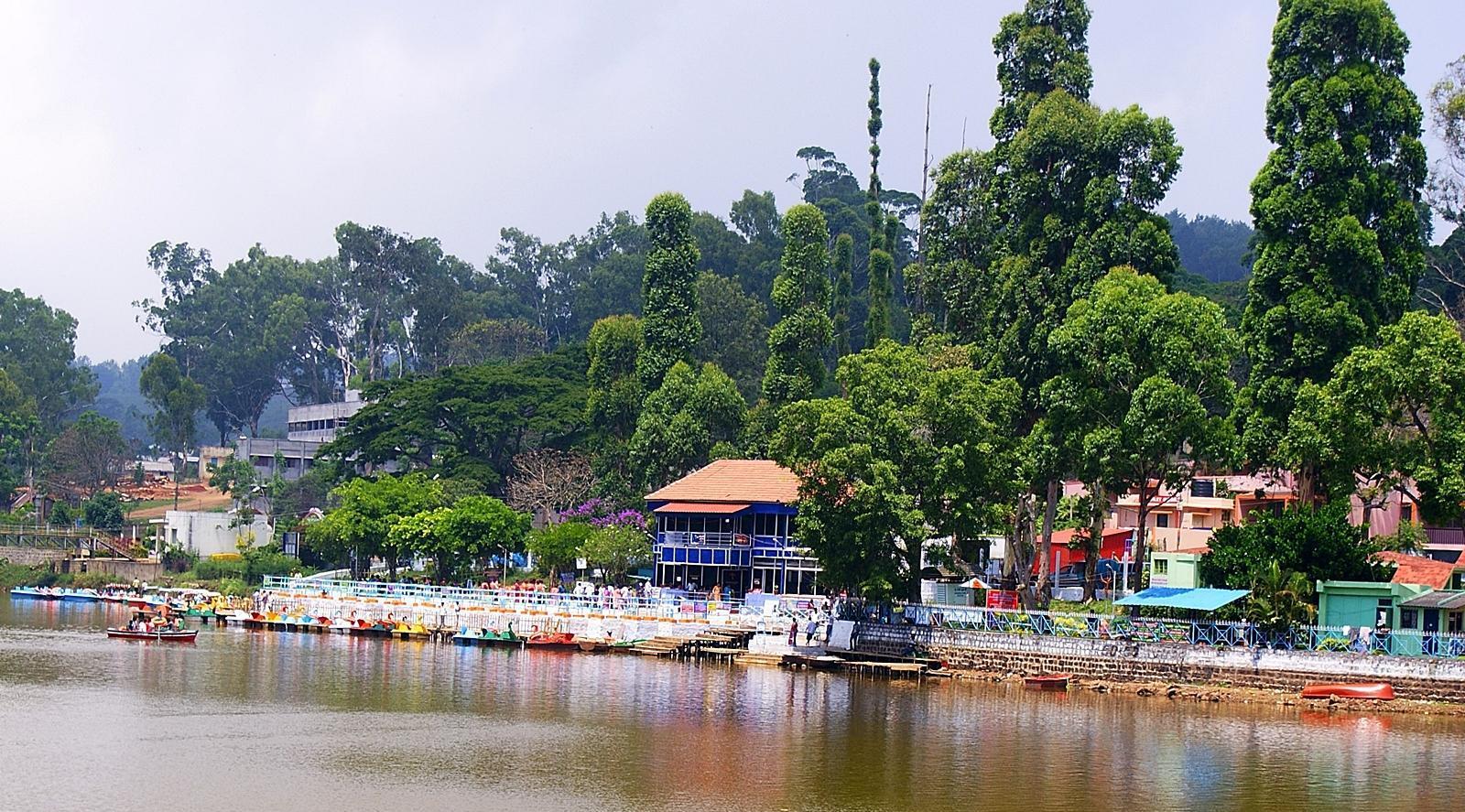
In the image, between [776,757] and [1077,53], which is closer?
[776,757]

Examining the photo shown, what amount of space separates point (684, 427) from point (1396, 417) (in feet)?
117

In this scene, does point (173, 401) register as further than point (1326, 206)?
Yes

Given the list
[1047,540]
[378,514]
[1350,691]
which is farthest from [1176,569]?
[378,514]

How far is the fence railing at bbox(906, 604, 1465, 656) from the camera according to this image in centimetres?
4784

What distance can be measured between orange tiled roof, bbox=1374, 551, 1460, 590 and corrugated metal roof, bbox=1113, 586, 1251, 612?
5.57 meters

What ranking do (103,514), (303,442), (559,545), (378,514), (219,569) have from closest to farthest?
(559,545) → (378,514) → (219,569) → (103,514) → (303,442)

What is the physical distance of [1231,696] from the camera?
160 feet

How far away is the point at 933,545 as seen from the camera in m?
57.1

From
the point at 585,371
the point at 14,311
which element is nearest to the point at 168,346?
the point at 14,311

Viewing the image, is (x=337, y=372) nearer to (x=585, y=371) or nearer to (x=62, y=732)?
(x=585, y=371)

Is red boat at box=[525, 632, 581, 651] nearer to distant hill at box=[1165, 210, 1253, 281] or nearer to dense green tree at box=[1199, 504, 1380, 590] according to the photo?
dense green tree at box=[1199, 504, 1380, 590]

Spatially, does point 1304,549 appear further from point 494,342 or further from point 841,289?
point 494,342

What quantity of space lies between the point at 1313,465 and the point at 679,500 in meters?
26.0

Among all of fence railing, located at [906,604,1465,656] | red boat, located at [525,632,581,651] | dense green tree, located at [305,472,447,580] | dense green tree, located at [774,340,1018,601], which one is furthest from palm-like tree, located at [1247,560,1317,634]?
dense green tree, located at [305,472,447,580]
